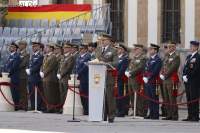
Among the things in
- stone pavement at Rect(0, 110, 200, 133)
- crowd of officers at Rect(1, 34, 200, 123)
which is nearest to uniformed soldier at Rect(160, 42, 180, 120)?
crowd of officers at Rect(1, 34, 200, 123)

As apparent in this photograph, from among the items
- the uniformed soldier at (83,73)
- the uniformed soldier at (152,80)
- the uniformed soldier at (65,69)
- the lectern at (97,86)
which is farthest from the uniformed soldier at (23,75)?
the lectern at (97,86)

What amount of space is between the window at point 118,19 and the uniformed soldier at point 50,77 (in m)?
11.5

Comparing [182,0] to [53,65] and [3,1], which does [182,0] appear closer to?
[3,1]

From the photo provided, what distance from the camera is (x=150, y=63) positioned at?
1941cm

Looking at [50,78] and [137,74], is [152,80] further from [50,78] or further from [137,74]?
[50,78]

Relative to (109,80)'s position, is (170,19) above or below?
above

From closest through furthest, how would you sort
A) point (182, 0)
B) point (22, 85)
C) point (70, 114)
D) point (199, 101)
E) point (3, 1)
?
point (199, 101) < point (70, 114) < point (22, 85) < point (182, 0) < point (3, 1)

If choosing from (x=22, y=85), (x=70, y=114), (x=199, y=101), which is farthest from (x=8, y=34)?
(x=199, y=101)

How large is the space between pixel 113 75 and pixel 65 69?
3567 mm

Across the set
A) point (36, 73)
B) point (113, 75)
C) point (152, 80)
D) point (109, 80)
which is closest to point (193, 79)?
point (152, 80)

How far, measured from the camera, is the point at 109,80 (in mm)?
17125

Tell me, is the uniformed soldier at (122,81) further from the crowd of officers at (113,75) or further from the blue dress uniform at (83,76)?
the blue dress uniform at (83,76)

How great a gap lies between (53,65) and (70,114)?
5.40 ft

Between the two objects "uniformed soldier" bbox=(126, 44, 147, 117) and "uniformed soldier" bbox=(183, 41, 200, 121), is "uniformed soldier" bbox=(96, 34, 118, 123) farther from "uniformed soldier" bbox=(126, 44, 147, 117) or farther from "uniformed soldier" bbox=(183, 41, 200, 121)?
"uniformed soldier" bbox=(126, 44, 147, 117)
